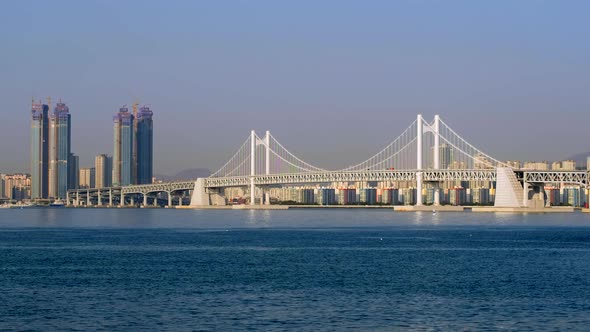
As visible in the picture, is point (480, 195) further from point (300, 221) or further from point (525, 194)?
point (300, 221)

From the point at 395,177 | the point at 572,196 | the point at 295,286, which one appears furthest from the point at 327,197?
the point at 295,286

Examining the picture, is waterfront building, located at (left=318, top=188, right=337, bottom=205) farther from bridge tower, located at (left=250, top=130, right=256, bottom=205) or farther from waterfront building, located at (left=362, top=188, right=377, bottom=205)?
bridge tower, located at (left=250, top=130, right=256, bottom=205)

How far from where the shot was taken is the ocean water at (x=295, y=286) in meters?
18.4

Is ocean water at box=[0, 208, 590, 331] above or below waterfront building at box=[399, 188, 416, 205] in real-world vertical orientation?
below

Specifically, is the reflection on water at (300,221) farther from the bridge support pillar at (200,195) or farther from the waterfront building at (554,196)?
the waterfront building at (554,196)

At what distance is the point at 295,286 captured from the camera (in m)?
23.7

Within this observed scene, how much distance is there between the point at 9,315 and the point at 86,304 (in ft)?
5.93

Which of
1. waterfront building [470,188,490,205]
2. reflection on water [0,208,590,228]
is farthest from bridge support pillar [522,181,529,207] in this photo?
waterfront building [470,188,490,205]

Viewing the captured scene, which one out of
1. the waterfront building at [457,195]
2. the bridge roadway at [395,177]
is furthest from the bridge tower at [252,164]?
the waterfront building at [457,195]

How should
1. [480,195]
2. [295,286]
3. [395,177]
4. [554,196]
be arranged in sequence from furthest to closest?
1. [480,195]
2. [554,196]
3. [395,177]
4. [295,286]

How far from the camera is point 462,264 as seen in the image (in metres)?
29.9

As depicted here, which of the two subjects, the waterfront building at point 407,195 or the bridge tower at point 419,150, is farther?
the waterfront building at point 407,195

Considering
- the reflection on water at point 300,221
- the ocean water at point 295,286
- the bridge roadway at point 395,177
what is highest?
the bridge roadway at point 395,177

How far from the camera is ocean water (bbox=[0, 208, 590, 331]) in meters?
18.4
